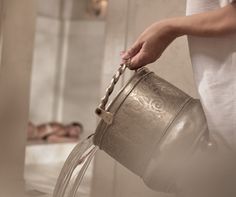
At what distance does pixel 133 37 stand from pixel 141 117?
0.29 metres

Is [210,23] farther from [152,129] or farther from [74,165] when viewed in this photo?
[74,165]

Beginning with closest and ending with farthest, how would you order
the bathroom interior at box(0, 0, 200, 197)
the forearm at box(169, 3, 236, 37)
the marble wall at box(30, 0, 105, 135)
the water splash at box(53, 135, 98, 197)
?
the forearm at box(169, 3, 236, 37) < the water splash at box(53, 135, 98, 197) < the bathroom interior at box(0, 0, 200, 197) < the marble wall at box(30, 0, 105, 135)

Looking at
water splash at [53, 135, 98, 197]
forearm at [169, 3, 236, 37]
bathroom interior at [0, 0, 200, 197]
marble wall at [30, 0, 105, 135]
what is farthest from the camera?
marble wall at [30, 0, 105, 135]

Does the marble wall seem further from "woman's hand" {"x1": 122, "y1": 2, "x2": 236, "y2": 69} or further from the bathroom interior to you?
"woman's hand" {"x1": 122, "y1": 2, "x2": 236, "y2": 69}

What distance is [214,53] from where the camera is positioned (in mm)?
458

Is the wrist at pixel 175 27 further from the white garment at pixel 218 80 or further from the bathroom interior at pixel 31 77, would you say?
the bathroom interior at pixel 31 77

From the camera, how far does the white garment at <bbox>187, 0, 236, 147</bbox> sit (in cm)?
44

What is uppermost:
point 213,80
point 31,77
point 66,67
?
point 213,80

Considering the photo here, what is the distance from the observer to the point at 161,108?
1.57ft

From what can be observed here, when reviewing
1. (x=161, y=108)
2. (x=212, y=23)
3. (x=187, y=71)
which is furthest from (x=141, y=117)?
(x=187, y=71)

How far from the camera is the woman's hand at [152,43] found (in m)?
0.48

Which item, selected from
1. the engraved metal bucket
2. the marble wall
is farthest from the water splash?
the marble wall

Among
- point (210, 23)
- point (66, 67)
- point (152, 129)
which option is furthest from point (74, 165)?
point (66, 67)

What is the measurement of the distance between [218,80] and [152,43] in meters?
0.09
